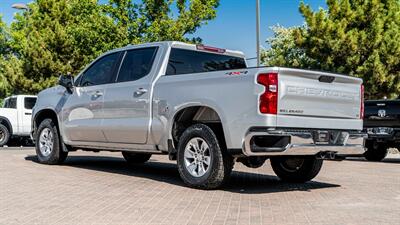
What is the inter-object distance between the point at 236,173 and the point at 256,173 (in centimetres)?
37

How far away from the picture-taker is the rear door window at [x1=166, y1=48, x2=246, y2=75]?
8.23m

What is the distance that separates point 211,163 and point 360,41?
16884mm

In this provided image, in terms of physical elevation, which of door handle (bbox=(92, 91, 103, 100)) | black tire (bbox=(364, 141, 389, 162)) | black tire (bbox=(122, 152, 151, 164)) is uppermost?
door handle (bbox=(92, 91, 103, 100))

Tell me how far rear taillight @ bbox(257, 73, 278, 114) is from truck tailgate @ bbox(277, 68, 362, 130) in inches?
3.6

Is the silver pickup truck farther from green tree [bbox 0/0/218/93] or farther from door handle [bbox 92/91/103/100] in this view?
green tree [bbox 0/0/218/93]

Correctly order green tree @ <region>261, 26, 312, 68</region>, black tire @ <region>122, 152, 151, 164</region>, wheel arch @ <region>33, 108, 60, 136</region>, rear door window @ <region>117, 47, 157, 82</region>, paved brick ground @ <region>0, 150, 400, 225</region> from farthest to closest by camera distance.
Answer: green tree @ <region>261, 26, 312, 68</region>
black tire @ <region>122, 152, 151, 164</region>
wheel arch @ <region>33, 108, 60, 136</region>
rear door window @ <region>117, 47, 157, 82</region>
paved brick ground @ <region>0, 150, 400, 225</region>

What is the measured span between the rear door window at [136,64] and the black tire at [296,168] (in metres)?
2.35

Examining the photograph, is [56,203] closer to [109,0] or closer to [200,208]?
[200,208]

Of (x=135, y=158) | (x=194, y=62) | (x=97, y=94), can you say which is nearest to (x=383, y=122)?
(x=135, y=158)

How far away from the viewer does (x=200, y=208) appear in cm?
590

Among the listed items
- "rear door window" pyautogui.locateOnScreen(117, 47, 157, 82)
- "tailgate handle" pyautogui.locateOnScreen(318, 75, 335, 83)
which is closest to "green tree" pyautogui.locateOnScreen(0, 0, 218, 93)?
"rear door window" pyautogui.locateOnScreen(117, 47, 157, 82)

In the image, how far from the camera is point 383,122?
13.1m

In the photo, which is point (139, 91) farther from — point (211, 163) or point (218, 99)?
point (211, 163)

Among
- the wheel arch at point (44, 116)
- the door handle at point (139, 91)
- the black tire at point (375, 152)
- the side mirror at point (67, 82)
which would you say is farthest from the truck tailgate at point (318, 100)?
the black tire at point (375, 152)
